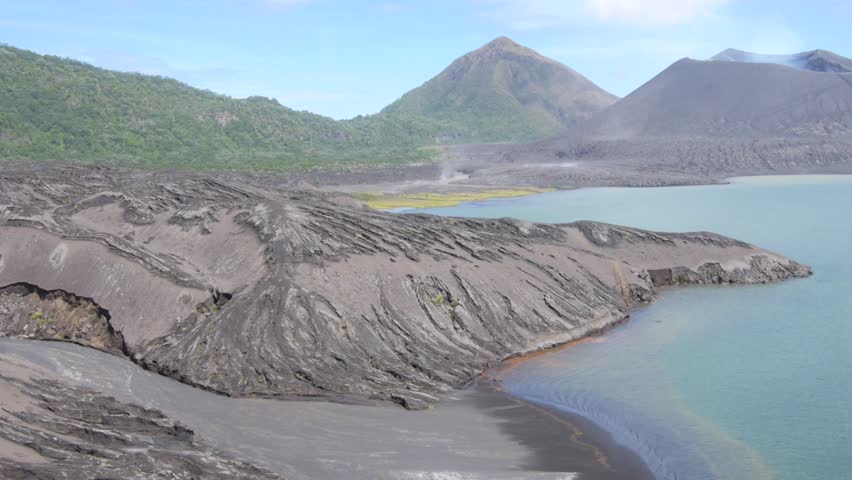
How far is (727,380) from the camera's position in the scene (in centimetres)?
2356

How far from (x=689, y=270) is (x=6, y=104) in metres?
81.6

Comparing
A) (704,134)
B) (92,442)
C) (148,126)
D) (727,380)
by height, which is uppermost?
(704,134)

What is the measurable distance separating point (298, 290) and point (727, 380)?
1269 centimetres

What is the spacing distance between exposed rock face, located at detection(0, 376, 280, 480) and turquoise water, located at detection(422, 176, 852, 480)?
9.79 meters

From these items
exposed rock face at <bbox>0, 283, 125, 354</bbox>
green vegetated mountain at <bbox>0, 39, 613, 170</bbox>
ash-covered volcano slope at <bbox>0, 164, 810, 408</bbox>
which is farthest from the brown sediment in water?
green vegetated mountain at <bbox>0, 39, 613, 170</bbox>

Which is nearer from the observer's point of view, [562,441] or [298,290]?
[562,441]

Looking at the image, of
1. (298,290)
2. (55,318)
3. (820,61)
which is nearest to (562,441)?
(298,290)

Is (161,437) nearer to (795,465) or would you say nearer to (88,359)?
(88,359)

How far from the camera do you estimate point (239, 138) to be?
11962 centimetres

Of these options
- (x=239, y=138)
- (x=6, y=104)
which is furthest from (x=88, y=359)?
(x=239, y=138)

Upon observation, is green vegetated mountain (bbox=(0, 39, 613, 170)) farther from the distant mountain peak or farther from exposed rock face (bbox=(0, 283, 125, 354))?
the distant mountain peak

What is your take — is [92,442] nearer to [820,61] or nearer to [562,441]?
[562,441]

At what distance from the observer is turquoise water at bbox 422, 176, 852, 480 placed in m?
18.6

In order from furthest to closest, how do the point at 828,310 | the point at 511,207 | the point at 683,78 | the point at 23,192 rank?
1. the point at 683,78
2. the point at 511,207
3. the point at 23,192
4. the point at 828,310
